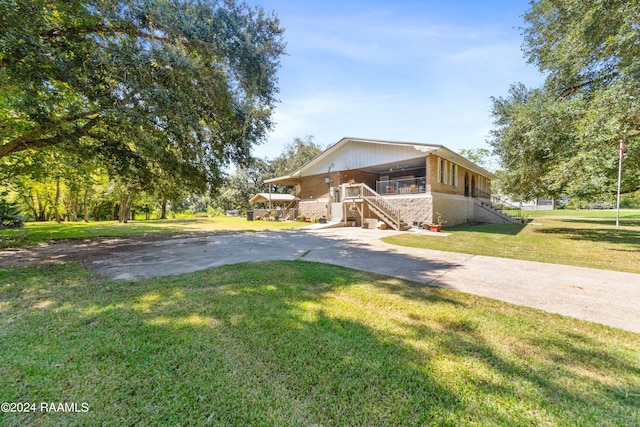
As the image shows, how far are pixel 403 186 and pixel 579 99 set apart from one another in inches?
360

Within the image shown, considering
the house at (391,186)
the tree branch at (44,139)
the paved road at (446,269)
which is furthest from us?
the house at (391,186)

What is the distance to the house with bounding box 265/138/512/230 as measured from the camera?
50.3 feet

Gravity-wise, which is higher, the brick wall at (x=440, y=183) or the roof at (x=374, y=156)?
the roof at (x=374, y=156)

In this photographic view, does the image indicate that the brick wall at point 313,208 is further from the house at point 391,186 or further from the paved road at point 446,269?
the paved road at point 446,269

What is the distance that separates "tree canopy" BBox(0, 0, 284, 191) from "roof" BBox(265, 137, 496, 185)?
9.41 m

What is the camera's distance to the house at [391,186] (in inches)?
604

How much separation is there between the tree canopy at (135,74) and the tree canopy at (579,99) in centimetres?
1018

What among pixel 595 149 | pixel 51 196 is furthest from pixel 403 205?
pixel 51 196

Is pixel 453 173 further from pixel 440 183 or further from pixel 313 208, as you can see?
pixel 313 208

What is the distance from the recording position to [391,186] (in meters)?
17.9

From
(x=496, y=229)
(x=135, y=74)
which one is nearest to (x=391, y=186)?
(x=496, y=229)

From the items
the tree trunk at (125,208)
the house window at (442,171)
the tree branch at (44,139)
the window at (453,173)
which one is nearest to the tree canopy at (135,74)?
the tree branch at (44,139)

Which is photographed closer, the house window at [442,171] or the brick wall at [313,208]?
the house window at [442,171]

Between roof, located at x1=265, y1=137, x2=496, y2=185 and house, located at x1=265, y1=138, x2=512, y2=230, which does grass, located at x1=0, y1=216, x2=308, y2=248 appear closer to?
house, located at x1=265, y1=138, x2=512, y2=230
